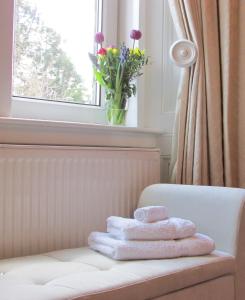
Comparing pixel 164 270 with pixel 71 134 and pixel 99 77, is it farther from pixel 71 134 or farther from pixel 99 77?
pixel 99 77

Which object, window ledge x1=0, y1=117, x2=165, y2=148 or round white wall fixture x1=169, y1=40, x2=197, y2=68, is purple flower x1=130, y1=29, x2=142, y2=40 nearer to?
round white wall fixture x1=169, y1=40, x2=197, y2=68

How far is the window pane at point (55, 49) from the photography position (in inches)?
76.5

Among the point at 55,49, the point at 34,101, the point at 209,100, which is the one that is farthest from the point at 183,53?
the point at 34,101

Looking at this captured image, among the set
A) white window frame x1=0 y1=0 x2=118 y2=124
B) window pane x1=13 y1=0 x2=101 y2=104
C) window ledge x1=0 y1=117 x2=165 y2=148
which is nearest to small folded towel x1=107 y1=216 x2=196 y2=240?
window ledge x1=0 y1=117 x2=165 y2=148

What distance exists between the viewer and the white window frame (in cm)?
169

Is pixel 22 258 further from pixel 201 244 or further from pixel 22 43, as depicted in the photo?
pixel 22 43

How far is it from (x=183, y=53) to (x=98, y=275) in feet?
4.10

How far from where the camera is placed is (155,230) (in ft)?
4.87

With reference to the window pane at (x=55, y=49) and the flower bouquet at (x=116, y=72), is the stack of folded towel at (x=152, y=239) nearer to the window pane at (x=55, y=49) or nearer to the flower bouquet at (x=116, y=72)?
the flower bouquet at (x=116, y=72)

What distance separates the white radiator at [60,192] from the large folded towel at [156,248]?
0.30m

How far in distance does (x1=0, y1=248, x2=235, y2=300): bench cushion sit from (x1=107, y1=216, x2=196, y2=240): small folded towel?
99 millimetres

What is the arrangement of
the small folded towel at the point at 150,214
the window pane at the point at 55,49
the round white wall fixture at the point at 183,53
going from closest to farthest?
the small folded towel at the point at 150,214, the window pane at the point at 55,49, the round white wall fixture at the point at 183,53

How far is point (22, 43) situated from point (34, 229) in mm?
856

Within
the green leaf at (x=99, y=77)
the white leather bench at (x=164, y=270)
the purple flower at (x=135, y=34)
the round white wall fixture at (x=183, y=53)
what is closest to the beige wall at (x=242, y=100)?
the round white wall fixture at (x=183, y=53)
